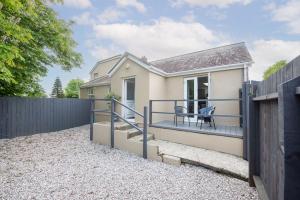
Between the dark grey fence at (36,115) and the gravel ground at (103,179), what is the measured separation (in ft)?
9.05

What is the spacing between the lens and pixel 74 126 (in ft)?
35.5

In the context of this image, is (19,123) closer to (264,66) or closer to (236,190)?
(236,190)

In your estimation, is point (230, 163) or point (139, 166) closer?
point (230, 163)

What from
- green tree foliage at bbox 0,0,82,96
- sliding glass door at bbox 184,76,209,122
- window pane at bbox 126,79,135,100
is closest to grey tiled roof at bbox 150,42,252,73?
sliding glass door at bbox 184,76,209,122

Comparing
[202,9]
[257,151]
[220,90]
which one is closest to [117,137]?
[257,151]

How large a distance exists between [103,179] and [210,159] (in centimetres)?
287

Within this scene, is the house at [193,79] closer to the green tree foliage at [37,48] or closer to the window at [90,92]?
the green tree foliage at [37,48]

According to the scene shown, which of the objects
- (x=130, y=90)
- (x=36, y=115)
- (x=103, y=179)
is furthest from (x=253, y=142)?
(x=36, y=115)

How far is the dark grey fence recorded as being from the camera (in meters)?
7.88

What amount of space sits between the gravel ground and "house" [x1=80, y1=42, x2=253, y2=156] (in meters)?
1.89

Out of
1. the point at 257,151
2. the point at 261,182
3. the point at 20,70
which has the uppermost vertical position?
the point at 20,70

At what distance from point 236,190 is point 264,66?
3160 centimetres

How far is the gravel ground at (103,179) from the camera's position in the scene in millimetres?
3217

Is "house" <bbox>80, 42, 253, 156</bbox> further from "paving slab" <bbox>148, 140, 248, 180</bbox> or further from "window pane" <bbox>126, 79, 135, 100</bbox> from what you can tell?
"paving slab" <bbox>148, 140, 248, 180</bbox>
